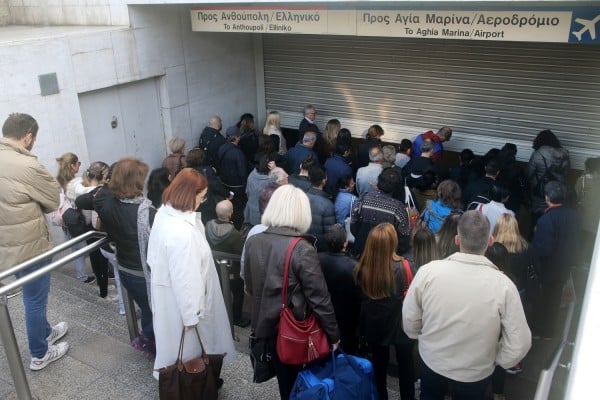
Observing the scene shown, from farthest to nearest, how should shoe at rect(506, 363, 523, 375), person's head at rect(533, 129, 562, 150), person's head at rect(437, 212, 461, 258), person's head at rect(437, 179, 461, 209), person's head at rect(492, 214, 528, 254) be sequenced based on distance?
person's head at rect(533, 129, 562, 150), person's head at rect(437, 179, 461, 209), shoe at rect(506, 363, 523, 375), person's head at rect(492, 214, 528, 254), person's head at rect(437, 212, 461, 258)

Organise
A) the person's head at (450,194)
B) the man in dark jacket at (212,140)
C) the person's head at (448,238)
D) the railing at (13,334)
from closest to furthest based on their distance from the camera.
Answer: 1. the railing at (13,334)
2. the person's head at (448,238)
3. the person's head at (450,194)
4. the man in dark jacket at (212,140)

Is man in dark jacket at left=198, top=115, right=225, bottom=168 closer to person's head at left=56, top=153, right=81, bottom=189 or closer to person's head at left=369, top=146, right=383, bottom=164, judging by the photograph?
person's head at left=369, top=146, right=383, bottom=164

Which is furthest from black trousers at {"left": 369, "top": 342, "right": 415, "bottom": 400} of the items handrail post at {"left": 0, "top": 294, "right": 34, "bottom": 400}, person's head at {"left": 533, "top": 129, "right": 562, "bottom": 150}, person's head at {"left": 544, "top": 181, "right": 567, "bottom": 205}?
person's head at {"left": 533, "top": 129, "right": 562, "bottom": 150}

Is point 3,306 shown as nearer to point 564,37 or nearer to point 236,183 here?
point 236,183

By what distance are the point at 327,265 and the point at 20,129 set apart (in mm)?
2497

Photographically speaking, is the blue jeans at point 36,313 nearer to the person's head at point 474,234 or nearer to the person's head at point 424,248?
the person's head at point 424,248

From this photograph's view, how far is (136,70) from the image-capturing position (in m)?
7.89

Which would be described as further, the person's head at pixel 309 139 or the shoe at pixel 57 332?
the person's head at pixel 309 139

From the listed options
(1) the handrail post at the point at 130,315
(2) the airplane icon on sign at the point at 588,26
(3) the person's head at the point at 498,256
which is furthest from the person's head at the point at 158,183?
(2) the airplane icon on sign at the point at 588,26

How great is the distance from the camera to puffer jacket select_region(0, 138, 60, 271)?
3.88 metres

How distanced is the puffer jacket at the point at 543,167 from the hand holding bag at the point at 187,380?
4.93m

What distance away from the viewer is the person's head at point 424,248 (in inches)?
157

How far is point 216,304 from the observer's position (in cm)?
373

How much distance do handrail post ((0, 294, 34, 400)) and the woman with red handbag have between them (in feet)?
5.05
